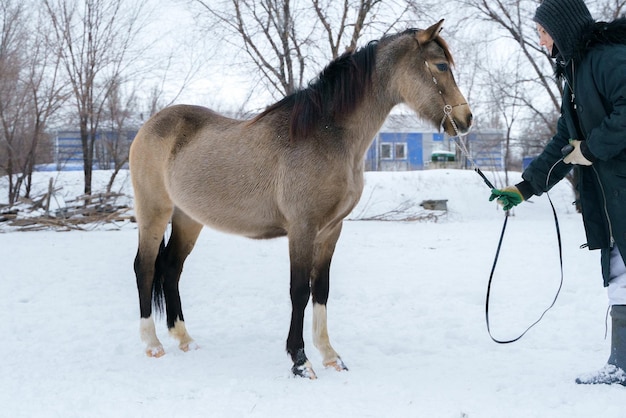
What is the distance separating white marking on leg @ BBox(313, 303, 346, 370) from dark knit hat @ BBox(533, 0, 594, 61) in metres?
2.30

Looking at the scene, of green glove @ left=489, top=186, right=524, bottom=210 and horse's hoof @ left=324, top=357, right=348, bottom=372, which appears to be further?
horse's hoof @ left=324, top=357, right=348, bottom=372

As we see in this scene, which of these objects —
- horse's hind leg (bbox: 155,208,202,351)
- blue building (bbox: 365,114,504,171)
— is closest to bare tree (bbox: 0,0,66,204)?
horse's hind leg (bbox: 155,208,202,351)

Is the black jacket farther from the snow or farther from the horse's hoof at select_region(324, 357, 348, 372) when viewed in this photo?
the horse's hoof at select_region(324, 357, 348, 372)

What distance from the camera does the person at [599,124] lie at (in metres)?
2.79

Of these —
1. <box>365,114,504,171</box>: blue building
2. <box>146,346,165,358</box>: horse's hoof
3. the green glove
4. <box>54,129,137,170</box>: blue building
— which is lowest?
<box>146,346,165,358</box>: horse's hoof

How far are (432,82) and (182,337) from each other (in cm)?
277

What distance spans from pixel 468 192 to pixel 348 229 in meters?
8.62

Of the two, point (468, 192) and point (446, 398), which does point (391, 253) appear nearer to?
point (446, 398)

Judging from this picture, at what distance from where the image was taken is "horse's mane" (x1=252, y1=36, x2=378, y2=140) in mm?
3809

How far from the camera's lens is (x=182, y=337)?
4.42 m

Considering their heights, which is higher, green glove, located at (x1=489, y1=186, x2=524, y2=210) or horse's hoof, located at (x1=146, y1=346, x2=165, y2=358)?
green glove, located at (x1=489, y1=186, x2=524, y2=210)

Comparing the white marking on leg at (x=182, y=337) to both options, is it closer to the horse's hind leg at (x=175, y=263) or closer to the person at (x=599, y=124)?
the horse's hind leg at (x=175, y=263)

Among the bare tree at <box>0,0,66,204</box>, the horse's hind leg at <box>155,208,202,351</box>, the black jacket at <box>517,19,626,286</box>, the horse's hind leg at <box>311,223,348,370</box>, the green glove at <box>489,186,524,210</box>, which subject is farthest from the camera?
the bare tree at <box>0,0,66,204</box>

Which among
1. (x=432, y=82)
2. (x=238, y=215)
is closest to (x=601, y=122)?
(x=432, y=82)
